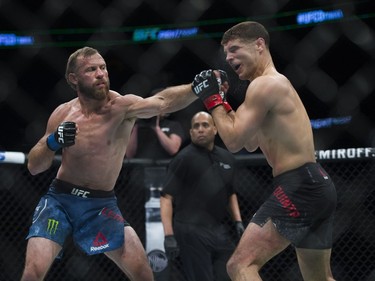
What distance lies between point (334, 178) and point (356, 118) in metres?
0.97

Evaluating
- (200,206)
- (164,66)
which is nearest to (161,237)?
(200,206)

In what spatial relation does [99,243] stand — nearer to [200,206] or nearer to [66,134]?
[66,134]

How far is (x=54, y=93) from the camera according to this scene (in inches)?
213

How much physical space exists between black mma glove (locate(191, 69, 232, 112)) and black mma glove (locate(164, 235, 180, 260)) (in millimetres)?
1203

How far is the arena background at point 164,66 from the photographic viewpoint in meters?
3.94

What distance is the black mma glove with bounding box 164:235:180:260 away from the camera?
11.9ft

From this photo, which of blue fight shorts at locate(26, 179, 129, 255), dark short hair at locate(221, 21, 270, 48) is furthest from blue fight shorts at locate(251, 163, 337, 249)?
blue fight shorts at locate(26, 179, 129, 255)

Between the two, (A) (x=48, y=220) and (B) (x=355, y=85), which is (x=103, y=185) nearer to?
(A) (x=48, y=220)

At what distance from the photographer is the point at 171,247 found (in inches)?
143

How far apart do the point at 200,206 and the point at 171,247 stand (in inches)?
10.8

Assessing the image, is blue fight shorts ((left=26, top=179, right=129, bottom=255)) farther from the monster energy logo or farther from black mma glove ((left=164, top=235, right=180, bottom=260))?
black mma glove ((left=164, top=235, right=180, bottom=260))

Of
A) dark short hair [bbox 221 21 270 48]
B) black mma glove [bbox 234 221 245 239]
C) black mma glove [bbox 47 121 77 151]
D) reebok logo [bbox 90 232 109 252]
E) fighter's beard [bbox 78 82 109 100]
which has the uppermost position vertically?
dark short hair [bbox 221 21 270 48]

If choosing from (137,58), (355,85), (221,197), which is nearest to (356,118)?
(355,85)

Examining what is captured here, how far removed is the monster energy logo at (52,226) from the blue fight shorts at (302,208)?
2.83ft
